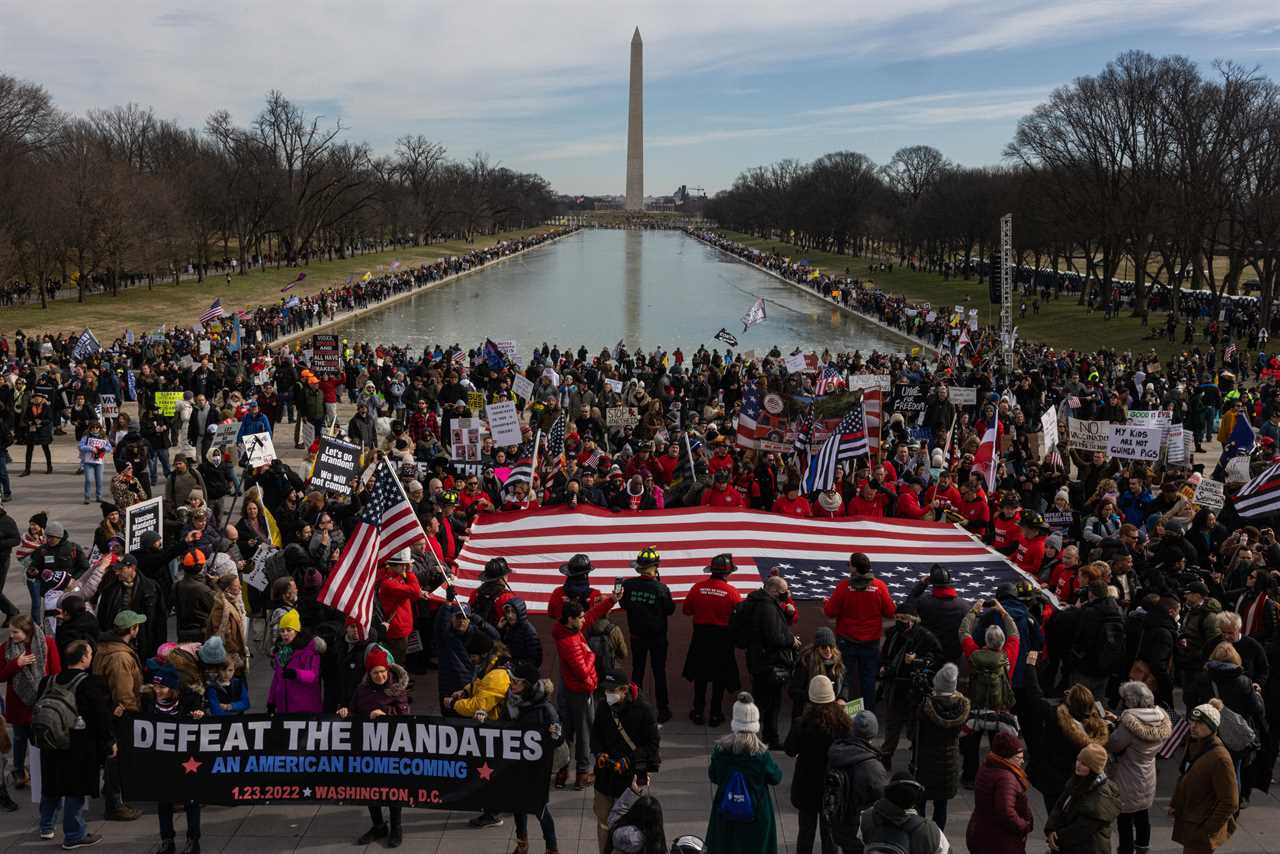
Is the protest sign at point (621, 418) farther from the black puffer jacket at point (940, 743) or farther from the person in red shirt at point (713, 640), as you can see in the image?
the black puffer jacket at point (940, 743)

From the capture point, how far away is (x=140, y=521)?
11641 mm

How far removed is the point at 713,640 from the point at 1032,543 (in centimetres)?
376

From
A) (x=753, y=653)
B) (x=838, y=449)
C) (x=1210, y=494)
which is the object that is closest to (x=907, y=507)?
(x=838, y=449)

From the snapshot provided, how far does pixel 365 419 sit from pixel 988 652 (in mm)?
13527

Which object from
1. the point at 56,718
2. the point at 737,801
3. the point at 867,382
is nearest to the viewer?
the point at 737,801

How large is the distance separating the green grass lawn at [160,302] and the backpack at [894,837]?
50.1m

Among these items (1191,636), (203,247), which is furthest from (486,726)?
(203,247)

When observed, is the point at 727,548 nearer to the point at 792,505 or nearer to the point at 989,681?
the point at 792,505

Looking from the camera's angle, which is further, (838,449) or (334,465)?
(838,449)

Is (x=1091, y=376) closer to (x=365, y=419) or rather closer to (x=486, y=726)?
(x=365, y=419)

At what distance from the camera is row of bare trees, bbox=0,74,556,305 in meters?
56.8

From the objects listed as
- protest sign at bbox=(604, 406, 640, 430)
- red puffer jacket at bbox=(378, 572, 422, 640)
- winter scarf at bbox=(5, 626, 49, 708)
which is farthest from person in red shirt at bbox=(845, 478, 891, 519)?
winter scarf at bbox=(5, 626, 49, 708)

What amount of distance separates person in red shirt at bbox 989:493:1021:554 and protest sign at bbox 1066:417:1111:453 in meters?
4.99

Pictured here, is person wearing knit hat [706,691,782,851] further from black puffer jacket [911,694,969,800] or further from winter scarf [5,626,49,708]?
winter scarf [5,626,49,708]
